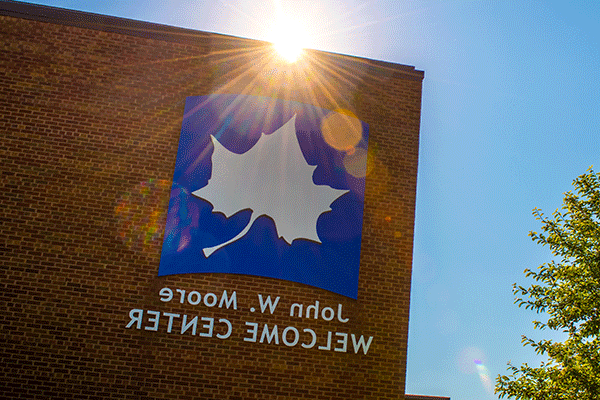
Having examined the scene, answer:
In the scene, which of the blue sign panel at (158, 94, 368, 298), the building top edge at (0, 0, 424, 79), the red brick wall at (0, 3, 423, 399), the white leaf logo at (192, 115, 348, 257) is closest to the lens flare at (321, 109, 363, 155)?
the blue sign panel at (158, 94, 368, 298)

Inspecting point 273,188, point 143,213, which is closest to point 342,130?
point 273,188

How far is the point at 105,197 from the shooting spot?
31.8 feet

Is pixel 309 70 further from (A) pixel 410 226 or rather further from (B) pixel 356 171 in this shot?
(A) pixel 410 226

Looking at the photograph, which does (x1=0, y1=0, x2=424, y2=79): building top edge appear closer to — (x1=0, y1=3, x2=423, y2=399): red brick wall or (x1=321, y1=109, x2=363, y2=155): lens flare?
(x1=0, y1=3, x2=423, y2=399): red brick wall

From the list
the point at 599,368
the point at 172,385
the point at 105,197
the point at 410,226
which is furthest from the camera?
the point at 599,368

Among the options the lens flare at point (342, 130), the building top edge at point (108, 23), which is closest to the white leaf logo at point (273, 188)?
the lens flare at point (342, 130)

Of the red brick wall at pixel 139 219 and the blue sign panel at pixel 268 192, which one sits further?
the blue sign panel at pixel 268 192

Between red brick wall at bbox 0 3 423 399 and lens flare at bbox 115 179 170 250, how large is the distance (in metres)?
0.02

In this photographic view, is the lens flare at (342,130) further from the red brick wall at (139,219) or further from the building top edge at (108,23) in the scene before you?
the building top edge at (108,23)

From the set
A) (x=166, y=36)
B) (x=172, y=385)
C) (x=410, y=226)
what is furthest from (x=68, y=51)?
(x=410, y=226)

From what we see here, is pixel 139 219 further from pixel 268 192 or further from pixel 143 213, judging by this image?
pixel 268 192

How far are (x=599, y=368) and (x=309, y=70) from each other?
8398 mm

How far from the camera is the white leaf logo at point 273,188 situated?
979 centimetres

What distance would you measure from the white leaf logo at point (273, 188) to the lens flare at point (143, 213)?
2.23 feet
